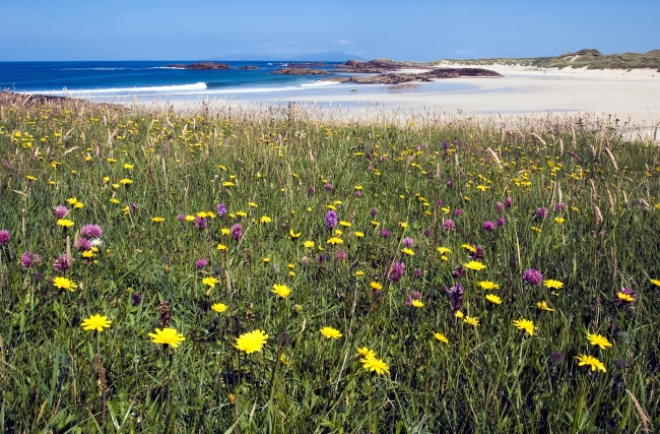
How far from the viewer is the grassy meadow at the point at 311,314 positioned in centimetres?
146

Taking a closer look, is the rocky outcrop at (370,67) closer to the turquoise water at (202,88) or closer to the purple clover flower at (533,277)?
the turquoise water at (202,88)

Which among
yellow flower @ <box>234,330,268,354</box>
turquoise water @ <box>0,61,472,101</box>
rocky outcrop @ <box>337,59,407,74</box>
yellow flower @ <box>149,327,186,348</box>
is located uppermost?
rocky outcrop @ <box>337,59,407,74</box>

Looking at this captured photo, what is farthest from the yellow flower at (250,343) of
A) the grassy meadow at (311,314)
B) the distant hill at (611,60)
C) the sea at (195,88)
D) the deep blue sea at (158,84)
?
the distant hill at (611,60)

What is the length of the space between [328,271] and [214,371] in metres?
0.93

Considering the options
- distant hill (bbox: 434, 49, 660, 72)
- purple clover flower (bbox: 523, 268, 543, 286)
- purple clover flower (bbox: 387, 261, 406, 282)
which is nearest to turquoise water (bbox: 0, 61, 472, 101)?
purple clover flower (bbox: 387, 261, 406, 282)

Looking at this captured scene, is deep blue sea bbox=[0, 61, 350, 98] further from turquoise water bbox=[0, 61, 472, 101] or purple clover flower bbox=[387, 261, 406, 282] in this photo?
purple clover flower bbox=[387, 261, 406, 282]

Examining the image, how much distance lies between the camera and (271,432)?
132cm

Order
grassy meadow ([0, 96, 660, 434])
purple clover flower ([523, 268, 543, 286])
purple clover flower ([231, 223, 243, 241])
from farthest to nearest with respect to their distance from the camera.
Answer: purple clover flower ([231, 223, 243, 241]), purple clover flower ([523, 268, 543, 286]), grassy meadow ([0, 96, 660, 434])

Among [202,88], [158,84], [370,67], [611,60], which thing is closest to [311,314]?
[202,88]

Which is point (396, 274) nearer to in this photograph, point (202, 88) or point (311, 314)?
point (311, 314)

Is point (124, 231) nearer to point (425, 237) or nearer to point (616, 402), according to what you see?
point (425, 237)

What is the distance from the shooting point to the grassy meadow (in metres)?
1.46

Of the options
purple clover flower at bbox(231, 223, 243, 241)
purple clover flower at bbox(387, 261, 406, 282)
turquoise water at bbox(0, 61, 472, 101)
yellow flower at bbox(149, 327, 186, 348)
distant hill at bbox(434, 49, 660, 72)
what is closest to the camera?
yellow flower at bbox(149, 327, 186, 348)

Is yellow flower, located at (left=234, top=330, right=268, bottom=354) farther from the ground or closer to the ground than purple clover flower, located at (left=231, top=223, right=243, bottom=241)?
farther from the ground
